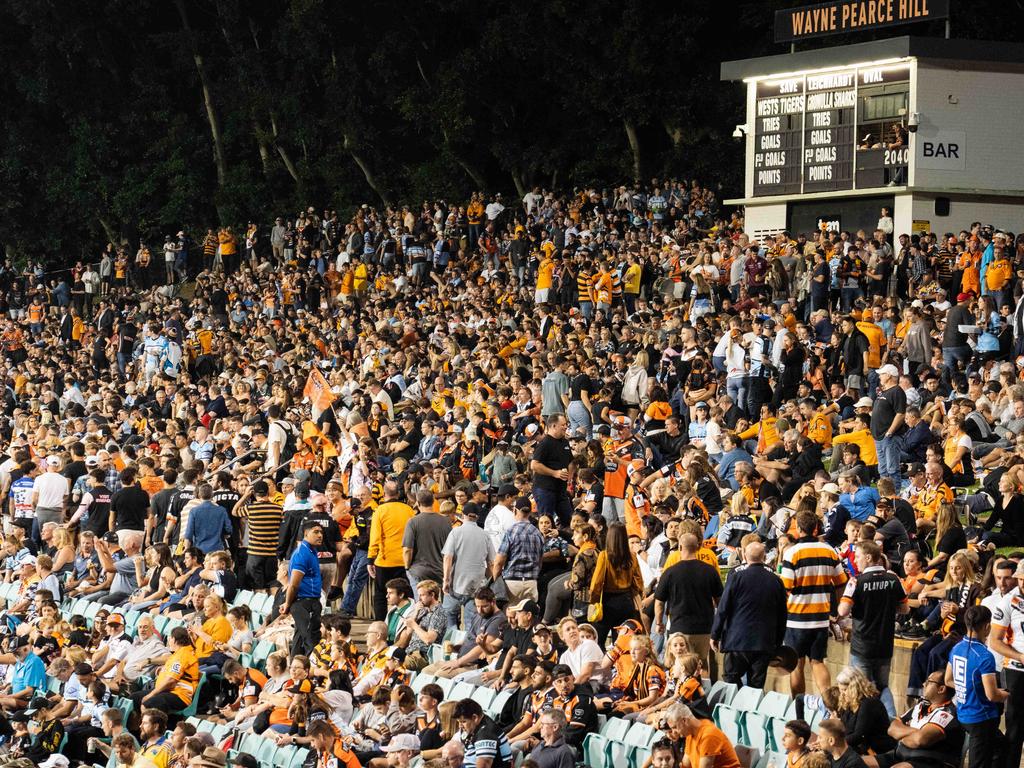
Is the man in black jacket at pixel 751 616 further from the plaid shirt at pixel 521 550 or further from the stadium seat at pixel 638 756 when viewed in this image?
the plaid shirt at pixel 521 550

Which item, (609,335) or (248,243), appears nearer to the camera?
(609,335)

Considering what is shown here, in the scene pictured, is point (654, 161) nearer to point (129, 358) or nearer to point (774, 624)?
point (129, 358)

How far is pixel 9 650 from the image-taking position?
14.5 metres

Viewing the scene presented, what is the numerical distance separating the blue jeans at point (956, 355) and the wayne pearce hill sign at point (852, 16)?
7.96 meters

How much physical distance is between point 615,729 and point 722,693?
0.77m

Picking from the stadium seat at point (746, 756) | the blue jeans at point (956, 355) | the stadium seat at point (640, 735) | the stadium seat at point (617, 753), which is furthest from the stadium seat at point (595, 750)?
the blue jeans at point (956, 355)

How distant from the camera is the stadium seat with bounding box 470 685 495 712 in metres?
10.5

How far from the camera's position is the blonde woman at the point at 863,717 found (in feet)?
28.4

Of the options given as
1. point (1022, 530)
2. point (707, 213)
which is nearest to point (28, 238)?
point (707, 213)

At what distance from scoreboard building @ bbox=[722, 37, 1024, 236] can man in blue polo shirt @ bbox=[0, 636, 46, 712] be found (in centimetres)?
1552

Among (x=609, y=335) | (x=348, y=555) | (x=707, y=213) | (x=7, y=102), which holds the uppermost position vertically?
(x=7, y=102)

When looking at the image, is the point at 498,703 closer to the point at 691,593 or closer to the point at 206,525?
the point at 691,593

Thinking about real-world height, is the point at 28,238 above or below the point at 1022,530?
above

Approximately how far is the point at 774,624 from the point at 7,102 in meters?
41.6
